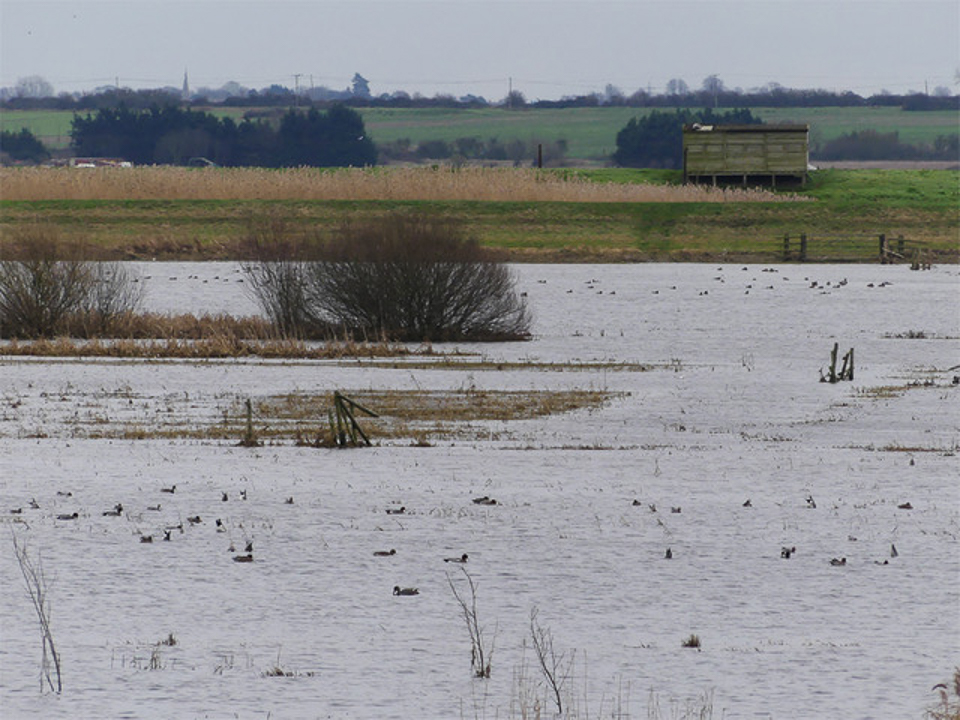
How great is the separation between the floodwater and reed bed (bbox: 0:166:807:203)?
37550 mm

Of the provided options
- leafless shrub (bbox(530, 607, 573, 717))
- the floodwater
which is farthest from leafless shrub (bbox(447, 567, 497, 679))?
leafless shrub (bbox(530, 607, 573, 717))

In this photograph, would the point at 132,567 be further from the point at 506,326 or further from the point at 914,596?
the point at 506,326

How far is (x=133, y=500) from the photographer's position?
15625mm

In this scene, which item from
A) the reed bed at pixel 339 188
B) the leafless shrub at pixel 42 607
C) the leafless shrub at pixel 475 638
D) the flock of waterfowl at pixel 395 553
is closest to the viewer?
the leafless shrub at pixel 42 607

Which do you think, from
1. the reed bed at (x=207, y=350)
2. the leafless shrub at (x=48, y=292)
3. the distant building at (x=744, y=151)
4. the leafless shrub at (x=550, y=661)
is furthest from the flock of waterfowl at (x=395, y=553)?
the distant building at (x=744, y=151)

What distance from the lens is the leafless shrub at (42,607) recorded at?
9844 millimetres

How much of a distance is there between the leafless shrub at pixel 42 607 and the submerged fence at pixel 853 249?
143 feet

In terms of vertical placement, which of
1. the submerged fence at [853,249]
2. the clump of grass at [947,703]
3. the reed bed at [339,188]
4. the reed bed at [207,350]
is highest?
the reed bed at [339,188]

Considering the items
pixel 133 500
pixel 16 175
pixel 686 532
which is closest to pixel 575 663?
pixel 686 532

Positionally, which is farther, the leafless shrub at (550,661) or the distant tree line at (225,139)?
the distant tree line at (225,139)

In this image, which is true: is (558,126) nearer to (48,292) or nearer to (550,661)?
(48,292)

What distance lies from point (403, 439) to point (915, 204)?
48.8 meters

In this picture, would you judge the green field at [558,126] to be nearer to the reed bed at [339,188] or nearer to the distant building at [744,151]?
the distant building at [744,151]

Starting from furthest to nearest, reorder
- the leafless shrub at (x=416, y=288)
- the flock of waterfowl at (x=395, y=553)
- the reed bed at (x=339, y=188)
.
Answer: the reed bed at (x=339, y=188) < the leafless shrub at (x=416, y=288) < the flock of waterfowl at (x=395, y=553)
